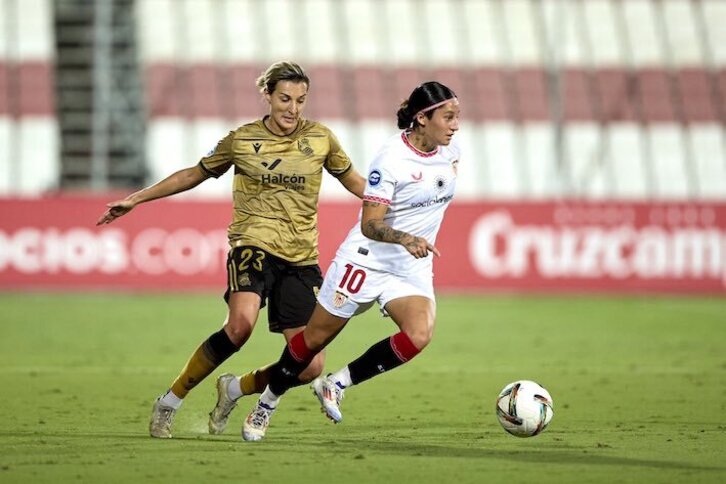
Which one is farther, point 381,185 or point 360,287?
point 360,287

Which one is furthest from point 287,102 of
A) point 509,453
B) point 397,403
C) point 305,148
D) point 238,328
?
point 397,403

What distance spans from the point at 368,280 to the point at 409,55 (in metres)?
21.5

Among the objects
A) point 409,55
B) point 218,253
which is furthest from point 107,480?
point 409,55

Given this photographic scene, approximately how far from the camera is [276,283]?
880cm

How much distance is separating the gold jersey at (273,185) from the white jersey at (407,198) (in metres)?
0.34

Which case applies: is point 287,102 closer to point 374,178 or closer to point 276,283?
point 374,178

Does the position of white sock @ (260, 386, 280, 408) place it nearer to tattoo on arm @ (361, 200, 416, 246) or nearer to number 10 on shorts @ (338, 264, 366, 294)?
number 10 on shorts @ (338, 264, 366, 294)

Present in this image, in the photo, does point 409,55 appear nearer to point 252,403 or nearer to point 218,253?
point 218,253

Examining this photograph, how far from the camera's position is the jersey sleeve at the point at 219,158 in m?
8.80

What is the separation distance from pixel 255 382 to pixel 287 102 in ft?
5.62

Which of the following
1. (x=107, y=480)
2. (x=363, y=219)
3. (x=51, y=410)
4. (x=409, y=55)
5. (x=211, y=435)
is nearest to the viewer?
(x=107, y=480)

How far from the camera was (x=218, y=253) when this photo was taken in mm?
21547

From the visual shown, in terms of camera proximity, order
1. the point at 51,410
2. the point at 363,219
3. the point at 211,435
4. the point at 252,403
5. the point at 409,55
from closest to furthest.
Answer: the point at 363,219 < the point at 211,435 < the point at 51,410 < the point at 252,403 < the point at 409,55

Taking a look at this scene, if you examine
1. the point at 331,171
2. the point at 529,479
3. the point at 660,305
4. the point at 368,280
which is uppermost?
the point at 331,171
